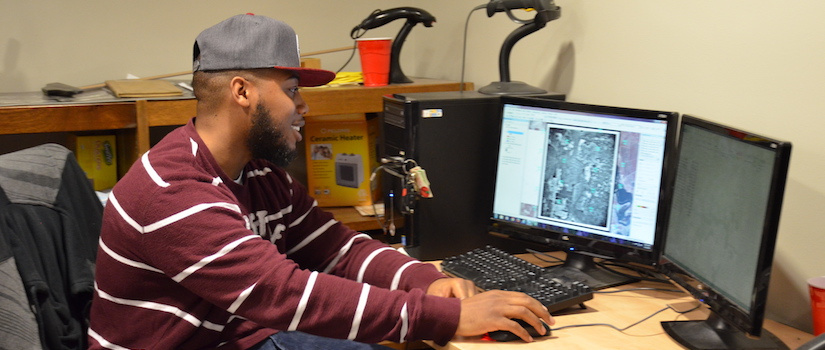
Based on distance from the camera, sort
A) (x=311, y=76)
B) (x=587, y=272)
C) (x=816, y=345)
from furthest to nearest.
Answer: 1. (x=587, y=272)
2. (x=311, y=76)
3. (x=816, y=345)

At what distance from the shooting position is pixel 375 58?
2518mm

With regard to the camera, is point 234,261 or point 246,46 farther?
point 246,46

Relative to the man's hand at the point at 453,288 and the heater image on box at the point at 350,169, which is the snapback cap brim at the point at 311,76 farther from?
the heater image on box at the point at 350,169

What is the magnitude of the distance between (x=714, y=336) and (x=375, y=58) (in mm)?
1531

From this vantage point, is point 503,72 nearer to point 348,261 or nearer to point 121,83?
point 348,261

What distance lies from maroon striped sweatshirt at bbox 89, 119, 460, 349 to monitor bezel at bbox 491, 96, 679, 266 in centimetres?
45

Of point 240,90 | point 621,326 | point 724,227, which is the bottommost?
point 621,326

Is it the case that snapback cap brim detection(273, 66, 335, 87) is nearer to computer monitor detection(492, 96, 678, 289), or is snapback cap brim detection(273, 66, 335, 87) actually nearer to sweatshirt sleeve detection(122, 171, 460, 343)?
sweatshirt sleeve detection(122, 171, 460, 343)

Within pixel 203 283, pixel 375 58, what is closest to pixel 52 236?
pixel 203 283

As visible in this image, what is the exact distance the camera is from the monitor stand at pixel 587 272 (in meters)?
1.67

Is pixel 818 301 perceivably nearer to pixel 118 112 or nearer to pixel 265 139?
pixel 265 139

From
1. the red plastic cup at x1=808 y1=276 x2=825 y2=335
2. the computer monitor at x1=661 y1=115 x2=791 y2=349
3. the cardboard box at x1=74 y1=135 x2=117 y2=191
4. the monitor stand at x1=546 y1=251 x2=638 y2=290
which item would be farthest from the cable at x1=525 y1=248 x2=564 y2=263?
the cardboard box at x1=74 y1=135 x2=117 y2=191

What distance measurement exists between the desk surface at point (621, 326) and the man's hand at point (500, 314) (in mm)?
26

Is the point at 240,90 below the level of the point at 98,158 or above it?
above
